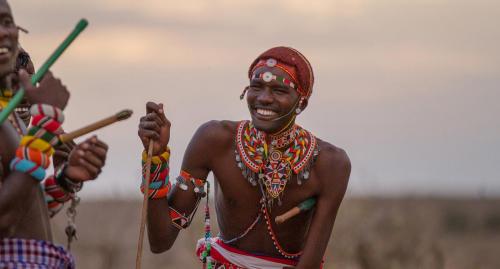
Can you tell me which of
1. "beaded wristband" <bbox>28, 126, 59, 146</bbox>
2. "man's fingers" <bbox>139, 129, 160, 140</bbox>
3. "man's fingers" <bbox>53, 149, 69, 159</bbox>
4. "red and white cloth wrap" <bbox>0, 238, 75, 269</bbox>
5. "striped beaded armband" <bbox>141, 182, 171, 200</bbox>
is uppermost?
"man's fingers" <bbox>139, 129, 160, 140</bbox>

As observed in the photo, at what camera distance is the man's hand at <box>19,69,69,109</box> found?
23.7 ft

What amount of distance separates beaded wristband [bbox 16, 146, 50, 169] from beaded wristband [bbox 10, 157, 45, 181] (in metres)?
0.02

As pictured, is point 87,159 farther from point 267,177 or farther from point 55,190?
point 267,177

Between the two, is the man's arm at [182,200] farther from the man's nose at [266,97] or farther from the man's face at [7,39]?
the man's face at [7,39]

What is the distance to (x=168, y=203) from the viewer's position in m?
9.38

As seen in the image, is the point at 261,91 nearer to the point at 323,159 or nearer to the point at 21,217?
the point at 323,159

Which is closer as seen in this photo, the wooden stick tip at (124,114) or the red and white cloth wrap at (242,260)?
the wooden stick tip at (124,114)

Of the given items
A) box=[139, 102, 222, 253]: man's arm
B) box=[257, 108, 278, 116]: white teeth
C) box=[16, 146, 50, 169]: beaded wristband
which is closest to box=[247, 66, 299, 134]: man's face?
box=[257, 108, 278, 116]: white teeth

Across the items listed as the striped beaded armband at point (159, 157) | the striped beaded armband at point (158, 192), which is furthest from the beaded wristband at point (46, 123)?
the striped beaded armband at point (158, 192)

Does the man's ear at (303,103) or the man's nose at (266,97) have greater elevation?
the man's ear at (303,103)

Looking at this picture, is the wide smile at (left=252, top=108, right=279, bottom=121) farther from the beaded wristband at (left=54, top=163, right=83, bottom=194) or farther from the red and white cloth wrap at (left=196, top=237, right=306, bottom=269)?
the beaded wristband at (left=54, top=163, right=83, bottom=194)

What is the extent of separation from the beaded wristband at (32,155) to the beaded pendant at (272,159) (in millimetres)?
2603

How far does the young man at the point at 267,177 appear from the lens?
936cm

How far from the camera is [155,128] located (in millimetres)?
8703
